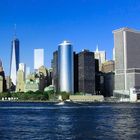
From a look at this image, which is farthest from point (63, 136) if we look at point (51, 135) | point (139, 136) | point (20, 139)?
point (139, 136)

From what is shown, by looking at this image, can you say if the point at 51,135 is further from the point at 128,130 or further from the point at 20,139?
the point at 128,130

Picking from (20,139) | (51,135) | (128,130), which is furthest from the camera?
(128,130)

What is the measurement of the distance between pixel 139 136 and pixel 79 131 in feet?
39.2

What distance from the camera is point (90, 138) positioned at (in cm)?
6150

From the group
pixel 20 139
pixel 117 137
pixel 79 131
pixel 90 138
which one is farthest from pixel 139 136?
pixel 20 139

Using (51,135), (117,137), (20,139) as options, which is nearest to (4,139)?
(20,139)

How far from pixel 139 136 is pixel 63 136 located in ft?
35.4

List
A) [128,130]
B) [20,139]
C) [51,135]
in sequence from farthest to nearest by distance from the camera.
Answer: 1. [128,130]
2. [51,135]
3. [20,139]

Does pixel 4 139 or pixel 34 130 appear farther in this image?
pixel 34 130

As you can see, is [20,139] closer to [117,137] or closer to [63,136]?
[63,136]

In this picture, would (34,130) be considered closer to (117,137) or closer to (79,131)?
(79,131)

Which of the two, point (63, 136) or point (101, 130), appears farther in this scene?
point (101, 130)

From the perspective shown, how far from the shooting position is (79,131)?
71938mm

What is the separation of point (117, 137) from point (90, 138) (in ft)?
12.8
